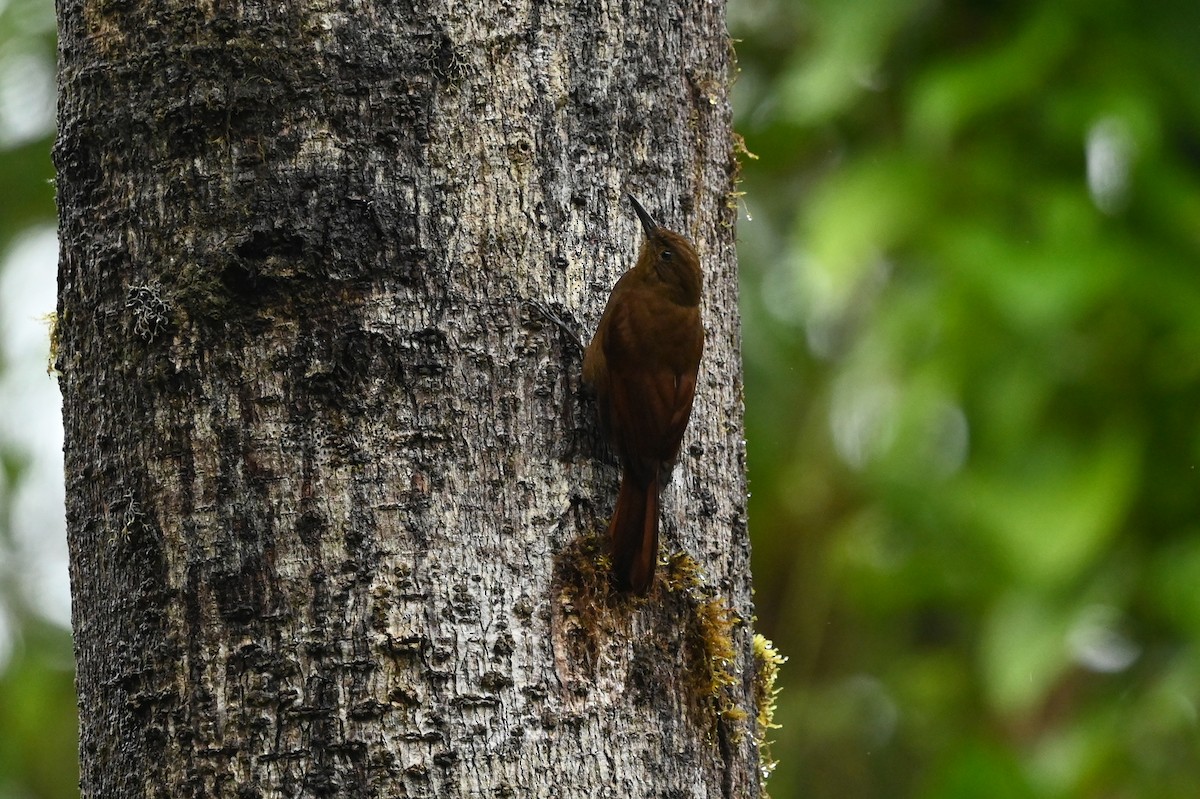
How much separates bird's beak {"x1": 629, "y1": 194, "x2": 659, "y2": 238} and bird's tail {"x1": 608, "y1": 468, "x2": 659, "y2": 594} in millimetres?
395

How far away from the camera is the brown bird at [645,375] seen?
206 centimetres

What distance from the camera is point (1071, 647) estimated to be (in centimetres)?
438

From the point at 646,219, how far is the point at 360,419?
600 mm

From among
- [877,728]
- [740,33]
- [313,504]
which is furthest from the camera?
[877,728]

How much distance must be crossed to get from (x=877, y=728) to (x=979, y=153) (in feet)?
11.4

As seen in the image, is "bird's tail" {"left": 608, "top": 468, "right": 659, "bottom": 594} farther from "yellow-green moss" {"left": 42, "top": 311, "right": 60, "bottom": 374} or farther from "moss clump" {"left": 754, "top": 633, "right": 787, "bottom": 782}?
"yellow-green moss" {"left": 42, "top": 311, "right": 60, "bottom": 374}

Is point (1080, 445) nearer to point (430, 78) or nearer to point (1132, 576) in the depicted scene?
point (1132, 576)

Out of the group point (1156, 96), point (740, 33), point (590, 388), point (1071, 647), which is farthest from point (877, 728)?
point (590, 388)

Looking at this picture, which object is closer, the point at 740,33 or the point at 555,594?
the point at 555,594

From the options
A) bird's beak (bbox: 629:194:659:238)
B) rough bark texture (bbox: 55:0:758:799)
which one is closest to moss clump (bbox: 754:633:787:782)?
rough bark texture (bbox: 55:0:758:799)

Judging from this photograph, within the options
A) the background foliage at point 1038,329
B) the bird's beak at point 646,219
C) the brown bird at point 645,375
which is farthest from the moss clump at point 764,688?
the background foliage at point 1038,329

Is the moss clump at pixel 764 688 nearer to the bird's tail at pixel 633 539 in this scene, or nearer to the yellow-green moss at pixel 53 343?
the bird's tail at pixel 633 539

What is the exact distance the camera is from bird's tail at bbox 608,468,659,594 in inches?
79.0

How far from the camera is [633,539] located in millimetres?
2023
